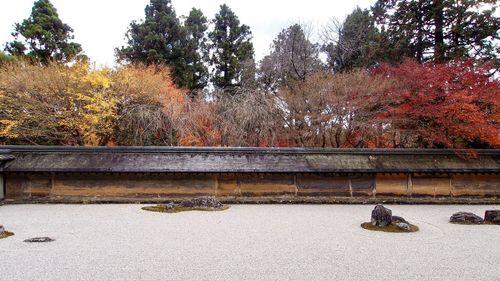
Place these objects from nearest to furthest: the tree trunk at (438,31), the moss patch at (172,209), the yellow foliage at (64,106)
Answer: the moss patch at (172,209) → the yellow foliage at (64,106) → the tree trunk at (438,31)

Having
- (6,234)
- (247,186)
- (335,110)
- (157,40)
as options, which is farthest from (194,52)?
(6,234)

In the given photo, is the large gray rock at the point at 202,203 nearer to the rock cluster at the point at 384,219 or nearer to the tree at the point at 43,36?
the rock cluster at the point at 384,219

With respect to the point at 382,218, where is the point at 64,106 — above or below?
above

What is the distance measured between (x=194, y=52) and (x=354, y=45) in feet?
44.1

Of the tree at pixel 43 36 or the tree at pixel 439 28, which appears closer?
the tree at pixel 439 28

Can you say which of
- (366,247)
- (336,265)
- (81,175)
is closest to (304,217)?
(366,247)

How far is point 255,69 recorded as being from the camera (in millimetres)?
27453

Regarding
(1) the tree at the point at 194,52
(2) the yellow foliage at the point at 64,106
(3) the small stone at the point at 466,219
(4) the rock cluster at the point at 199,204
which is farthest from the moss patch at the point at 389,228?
(1) the tree at the point at 194,52

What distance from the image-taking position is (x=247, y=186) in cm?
1151

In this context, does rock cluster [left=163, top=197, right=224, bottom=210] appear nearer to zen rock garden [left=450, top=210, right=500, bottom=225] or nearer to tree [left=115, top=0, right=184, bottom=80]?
zen rock garden [left=450, top=210, right=500, bottom=225]

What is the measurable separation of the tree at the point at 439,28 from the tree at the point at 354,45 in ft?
3.75

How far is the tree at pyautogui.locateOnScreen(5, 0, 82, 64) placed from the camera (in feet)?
81.2

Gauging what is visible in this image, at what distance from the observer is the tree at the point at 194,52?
29016 millimetres

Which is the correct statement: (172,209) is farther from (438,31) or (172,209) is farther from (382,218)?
(438,31)
